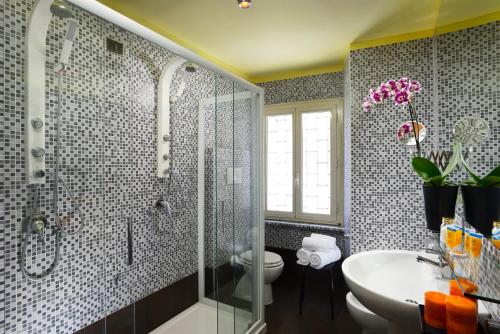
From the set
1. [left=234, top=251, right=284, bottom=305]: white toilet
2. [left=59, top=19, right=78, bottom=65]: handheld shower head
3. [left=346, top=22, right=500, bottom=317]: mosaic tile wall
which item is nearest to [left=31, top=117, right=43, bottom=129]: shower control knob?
[left=59, top=19, right=78, bottom=65]: handheld shower head

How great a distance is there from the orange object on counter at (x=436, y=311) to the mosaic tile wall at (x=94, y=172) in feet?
5.33

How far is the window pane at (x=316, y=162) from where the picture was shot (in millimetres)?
3291

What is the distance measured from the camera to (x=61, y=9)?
118 centimetres

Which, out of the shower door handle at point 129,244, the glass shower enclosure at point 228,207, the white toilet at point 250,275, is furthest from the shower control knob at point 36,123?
the white toilet at point 250,275

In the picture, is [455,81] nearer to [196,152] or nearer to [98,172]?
[196,152]

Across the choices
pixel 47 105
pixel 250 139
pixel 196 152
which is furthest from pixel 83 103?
pixel 250 139

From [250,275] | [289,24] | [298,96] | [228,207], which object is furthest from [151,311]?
[298,96]

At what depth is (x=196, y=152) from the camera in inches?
88.1

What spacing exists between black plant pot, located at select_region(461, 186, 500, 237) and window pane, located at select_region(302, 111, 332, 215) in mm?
2388

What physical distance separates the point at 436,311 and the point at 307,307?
6.85 feet

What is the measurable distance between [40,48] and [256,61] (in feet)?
7.35

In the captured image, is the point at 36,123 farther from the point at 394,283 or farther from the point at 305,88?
the point at 305,88

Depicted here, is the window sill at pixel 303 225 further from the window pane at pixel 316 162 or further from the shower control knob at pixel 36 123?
the shower control knob at pixel 36 123

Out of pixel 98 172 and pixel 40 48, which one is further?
pixel 98 172
